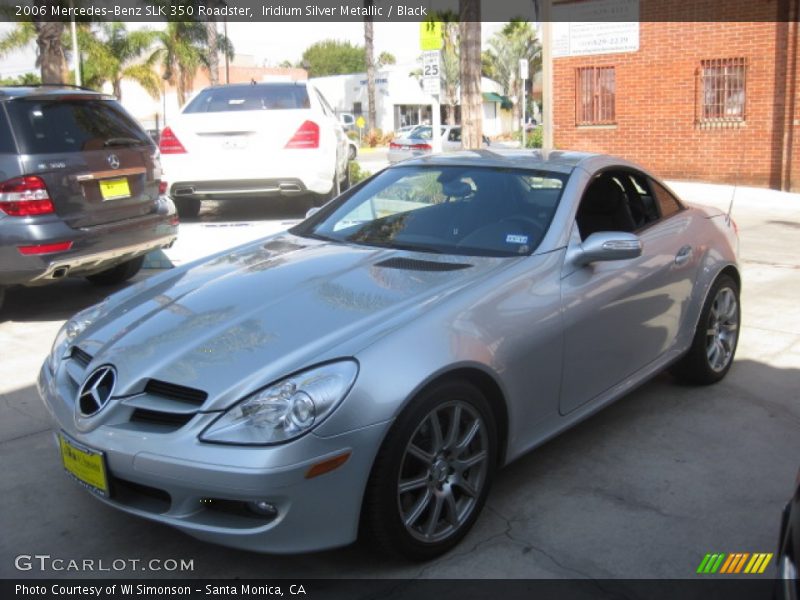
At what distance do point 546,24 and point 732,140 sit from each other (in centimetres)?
481

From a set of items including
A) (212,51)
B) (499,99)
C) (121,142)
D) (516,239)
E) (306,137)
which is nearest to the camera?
(516,239)

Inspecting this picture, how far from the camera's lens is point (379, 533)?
307 cm

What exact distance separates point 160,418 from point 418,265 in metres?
1.37

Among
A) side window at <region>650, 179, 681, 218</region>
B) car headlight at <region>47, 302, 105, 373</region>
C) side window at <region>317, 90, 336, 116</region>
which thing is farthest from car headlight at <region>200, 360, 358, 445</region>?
side window at <region>317, 90, 336, 116</region>

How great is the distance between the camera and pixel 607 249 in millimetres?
3986

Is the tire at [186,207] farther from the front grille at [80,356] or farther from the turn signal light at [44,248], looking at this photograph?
the front grille at [80,356]

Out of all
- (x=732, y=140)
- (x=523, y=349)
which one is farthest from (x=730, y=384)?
(x=732, y=140)

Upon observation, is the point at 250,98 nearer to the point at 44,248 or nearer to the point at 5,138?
the point at 5,138

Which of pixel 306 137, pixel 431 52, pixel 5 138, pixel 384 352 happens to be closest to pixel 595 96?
pixel 431 52

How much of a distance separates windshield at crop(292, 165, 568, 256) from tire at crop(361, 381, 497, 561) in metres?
0.97

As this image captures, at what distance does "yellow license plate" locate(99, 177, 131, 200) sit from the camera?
6758 millimetres

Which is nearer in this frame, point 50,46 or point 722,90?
point 722,90

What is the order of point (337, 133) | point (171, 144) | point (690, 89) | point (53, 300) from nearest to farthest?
point (53, 300) → point (171, 144) → point (337, 133) → point (690, 89)

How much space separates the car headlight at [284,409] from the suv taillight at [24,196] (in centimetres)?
400
